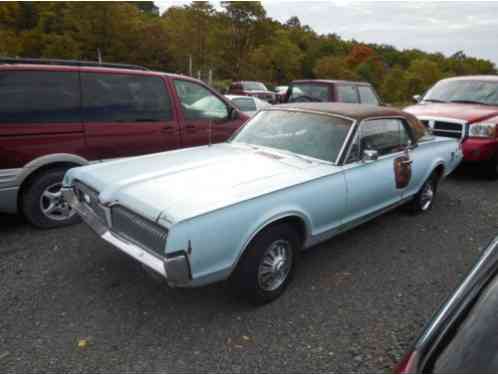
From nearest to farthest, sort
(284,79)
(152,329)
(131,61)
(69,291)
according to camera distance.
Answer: (152,329), (69,291), (131,61), (284,79)

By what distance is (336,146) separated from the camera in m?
3.60

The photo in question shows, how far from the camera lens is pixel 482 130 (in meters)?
6.50

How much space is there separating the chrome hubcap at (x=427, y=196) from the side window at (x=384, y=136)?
36.3 inches

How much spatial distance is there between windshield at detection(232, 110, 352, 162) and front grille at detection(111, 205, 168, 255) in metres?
1.79

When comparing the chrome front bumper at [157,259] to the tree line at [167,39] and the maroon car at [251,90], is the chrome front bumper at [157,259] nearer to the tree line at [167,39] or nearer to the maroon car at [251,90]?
the maroon car at [251,90]

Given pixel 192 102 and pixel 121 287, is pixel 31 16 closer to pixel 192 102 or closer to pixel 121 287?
pixel 192 102

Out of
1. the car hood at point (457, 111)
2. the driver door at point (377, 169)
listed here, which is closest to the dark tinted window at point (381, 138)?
the driver door at point (377, 169)

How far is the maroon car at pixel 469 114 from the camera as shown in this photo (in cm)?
650

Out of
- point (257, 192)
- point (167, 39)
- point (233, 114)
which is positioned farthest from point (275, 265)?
point (167, 39)

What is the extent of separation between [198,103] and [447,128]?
473 centimetres

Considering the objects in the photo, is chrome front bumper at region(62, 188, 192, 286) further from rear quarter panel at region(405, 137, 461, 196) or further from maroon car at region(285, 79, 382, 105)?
maroon car at region(285, 79, 382, 105)

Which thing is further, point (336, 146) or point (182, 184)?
point (336, 146)

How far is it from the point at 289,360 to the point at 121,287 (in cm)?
161

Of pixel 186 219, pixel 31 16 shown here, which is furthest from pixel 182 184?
pixel 31 16
